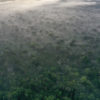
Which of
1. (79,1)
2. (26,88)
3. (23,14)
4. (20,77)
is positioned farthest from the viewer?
(79,1)

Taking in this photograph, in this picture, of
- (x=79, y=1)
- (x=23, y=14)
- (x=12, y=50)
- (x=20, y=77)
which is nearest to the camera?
(x=20, y=77)

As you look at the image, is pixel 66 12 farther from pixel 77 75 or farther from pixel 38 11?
pixel 77 75

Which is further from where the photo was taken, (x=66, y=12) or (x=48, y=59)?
(x=66, y=12)

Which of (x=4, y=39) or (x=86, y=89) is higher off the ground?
(x=4, y=39)

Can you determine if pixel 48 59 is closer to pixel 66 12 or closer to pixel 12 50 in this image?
pixel 12 50

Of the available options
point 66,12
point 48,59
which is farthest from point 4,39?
point 66,12

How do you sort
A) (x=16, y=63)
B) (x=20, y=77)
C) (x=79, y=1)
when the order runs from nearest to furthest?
(x=20, y=77), (x=16, y=63), (x=79, y=1)

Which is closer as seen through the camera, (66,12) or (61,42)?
(61,42)

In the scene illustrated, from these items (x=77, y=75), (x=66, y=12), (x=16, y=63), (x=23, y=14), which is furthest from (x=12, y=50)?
(x=66, y=12)

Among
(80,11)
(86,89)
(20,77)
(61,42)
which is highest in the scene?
(80,11)
